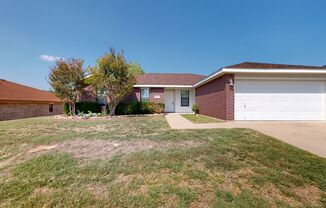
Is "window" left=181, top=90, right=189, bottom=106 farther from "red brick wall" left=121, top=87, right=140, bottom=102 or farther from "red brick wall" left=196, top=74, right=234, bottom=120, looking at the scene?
"red brick wall" left=121, top=87, right=140, bottom=102

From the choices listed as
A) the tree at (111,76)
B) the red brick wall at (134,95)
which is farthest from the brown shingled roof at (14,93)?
the red brick wall at (134,95)

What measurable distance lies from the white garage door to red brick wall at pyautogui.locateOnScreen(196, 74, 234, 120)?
0.42m

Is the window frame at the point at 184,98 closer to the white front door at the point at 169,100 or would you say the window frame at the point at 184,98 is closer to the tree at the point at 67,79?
the white front door at the point at 169,100

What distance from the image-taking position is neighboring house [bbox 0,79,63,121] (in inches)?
559

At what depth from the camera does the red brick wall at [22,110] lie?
14.0 metres

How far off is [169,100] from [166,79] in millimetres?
2516

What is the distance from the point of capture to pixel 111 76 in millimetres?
12633

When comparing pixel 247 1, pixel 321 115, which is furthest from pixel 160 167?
pixel 247 1

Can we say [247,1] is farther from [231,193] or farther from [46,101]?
[46,101]

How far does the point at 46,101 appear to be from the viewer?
1792 cm

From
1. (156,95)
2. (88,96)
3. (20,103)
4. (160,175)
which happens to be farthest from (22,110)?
(160,175)

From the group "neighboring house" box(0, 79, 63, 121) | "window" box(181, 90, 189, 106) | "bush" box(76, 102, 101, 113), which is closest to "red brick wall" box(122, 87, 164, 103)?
"window" box(181, 90, 189, 106)

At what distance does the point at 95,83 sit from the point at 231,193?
1257cm

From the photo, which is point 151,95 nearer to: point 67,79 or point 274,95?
point 67,79
